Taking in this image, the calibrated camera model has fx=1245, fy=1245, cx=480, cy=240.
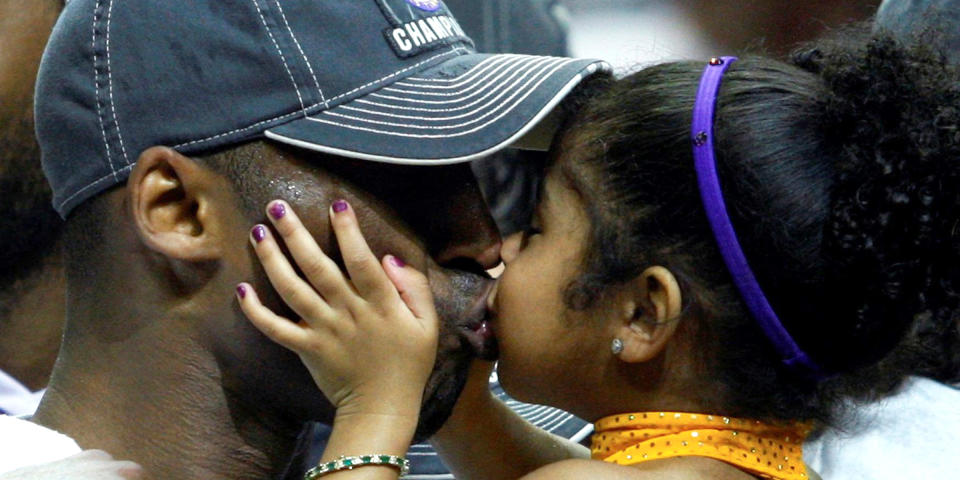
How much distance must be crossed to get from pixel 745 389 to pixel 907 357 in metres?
0.51

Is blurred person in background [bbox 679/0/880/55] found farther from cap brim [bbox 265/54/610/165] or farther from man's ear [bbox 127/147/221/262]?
man's ear [bbox 127/147/221/262]

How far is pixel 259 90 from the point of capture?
169 cm

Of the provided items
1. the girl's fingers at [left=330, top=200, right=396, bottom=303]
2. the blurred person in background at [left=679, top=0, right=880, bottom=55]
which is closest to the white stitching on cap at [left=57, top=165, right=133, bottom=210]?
the girl's fingers at [left=330, top=200, right=396, bottom=303]

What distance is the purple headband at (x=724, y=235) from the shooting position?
1825 millimetres

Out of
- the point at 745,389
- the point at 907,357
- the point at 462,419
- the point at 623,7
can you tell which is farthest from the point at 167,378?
the point at 623,7

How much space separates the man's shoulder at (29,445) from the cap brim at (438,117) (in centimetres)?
51

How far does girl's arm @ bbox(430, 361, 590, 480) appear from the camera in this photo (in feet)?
7.50

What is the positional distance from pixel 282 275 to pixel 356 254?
0.11m

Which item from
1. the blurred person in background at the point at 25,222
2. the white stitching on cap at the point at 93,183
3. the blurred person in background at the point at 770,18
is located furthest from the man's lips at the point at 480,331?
the blurred person in background at the point at 770,18

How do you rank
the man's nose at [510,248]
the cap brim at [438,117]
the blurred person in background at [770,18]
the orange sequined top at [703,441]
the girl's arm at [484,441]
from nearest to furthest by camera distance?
the cap brim at [438,117]
the orange sequined top at [703,441]
the man's nose at [510,248]
the girl's arm at [484,441]
the blurred person in background at [770,18]

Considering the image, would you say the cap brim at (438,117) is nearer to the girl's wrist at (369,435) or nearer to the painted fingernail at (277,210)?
the painted fingernail at (277,210)

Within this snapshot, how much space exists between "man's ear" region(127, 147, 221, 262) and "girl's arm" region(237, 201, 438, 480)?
76 millimetres

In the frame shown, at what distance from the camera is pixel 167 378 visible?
1.78m

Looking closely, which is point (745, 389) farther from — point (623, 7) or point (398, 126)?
point (623, 7)
